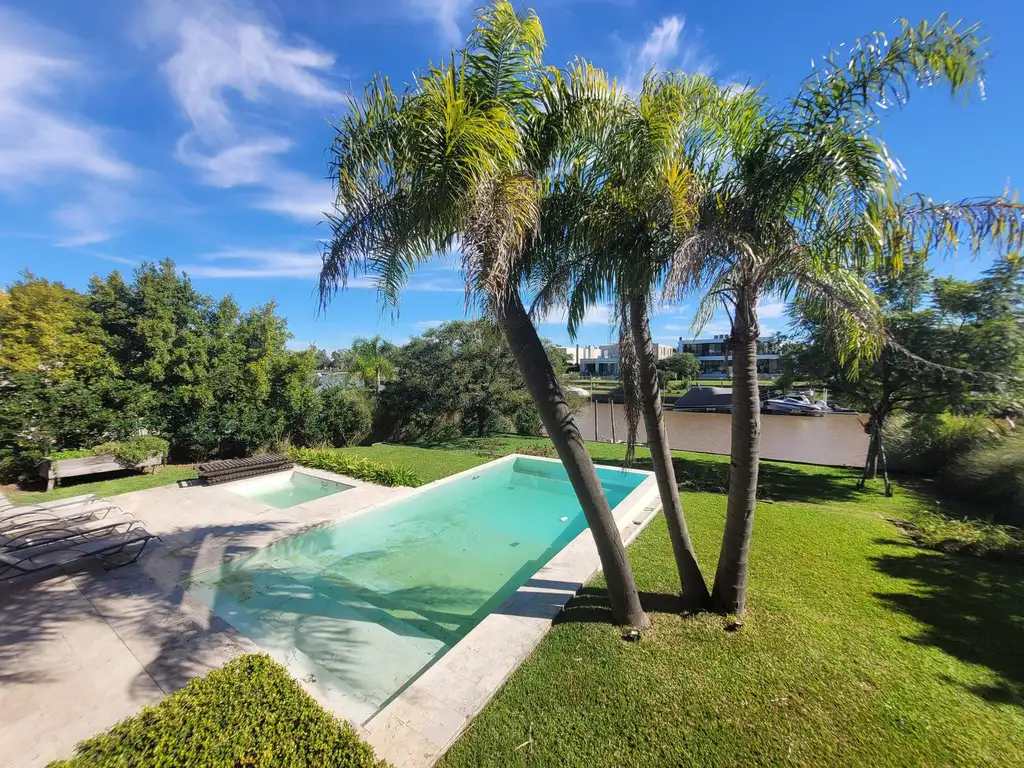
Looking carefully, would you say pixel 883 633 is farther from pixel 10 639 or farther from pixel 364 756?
pixel 10 639

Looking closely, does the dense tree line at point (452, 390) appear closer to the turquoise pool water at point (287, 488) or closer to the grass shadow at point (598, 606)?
the turquoise pool water at point (287, 488)

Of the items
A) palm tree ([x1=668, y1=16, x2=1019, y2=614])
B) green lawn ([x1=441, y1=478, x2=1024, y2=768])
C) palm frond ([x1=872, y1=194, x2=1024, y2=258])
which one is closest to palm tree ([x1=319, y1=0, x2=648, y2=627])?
green lawn ([x1=441, y1=478, x2=1024, y2=768])

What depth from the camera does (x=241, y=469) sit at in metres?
10.5

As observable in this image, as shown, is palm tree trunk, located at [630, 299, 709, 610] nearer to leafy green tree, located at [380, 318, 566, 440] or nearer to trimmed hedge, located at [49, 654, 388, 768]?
trimmed hedge, located at [49, 654, 388, 768]

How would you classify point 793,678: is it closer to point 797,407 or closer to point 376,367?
point 376,367

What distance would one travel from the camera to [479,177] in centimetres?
338

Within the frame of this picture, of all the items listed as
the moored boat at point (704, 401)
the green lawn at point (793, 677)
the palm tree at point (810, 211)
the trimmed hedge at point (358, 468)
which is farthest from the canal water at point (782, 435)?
the palm tree at point (810, 211)

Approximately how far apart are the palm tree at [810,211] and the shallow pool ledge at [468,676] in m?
2.25

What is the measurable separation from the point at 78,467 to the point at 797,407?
127 ft

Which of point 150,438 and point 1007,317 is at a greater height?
point 1007,317

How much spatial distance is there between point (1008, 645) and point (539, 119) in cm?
732

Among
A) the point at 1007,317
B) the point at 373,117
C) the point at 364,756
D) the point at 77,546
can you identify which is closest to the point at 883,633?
the point at 364,756

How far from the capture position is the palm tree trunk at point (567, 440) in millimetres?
3859

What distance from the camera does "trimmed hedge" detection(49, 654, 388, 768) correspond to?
2066 millimetres
